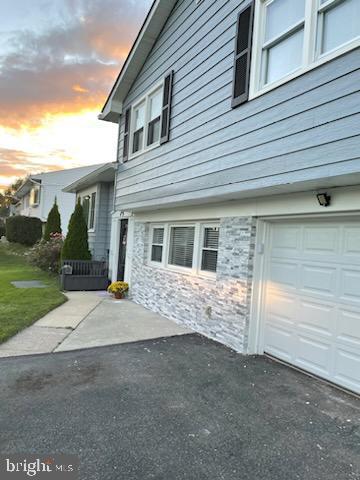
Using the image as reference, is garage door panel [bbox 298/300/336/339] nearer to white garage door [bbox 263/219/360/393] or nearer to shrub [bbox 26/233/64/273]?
white garage door [bbox 263/219/360/393]

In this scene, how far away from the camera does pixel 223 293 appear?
6016 millimetres

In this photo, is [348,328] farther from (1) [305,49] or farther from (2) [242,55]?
(2) [242,55]

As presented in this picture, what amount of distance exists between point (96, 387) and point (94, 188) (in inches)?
399

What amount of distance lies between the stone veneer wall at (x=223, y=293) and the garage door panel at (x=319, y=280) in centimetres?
90

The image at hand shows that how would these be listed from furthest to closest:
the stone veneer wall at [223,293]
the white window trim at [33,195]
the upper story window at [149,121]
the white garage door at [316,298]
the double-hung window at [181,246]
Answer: the white window trim at [33,195] → the upper story window at [149,121] → the double-hung window at [181,246] → the stone veneer wall at [223,293] → the white garage door at [316,298]

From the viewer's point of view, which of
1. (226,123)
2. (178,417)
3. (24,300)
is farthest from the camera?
(24,300)

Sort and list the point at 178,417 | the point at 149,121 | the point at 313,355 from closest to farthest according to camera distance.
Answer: the point at 178,417 → the point at 313,355 → the point at 149,121

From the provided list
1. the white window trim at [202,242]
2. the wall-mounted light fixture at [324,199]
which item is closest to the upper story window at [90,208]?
the white window trim at [202,242]

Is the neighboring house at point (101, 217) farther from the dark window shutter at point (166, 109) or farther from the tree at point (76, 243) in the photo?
the dark window shutter at point (166, 109)

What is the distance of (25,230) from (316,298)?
23.8 meters

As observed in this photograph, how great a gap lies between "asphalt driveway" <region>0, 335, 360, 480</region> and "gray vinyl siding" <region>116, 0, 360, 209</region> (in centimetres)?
260

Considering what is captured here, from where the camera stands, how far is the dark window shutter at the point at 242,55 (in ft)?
16.7

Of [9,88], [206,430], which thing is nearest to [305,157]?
[206,430]

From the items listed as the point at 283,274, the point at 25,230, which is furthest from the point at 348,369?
the point at 25,230
